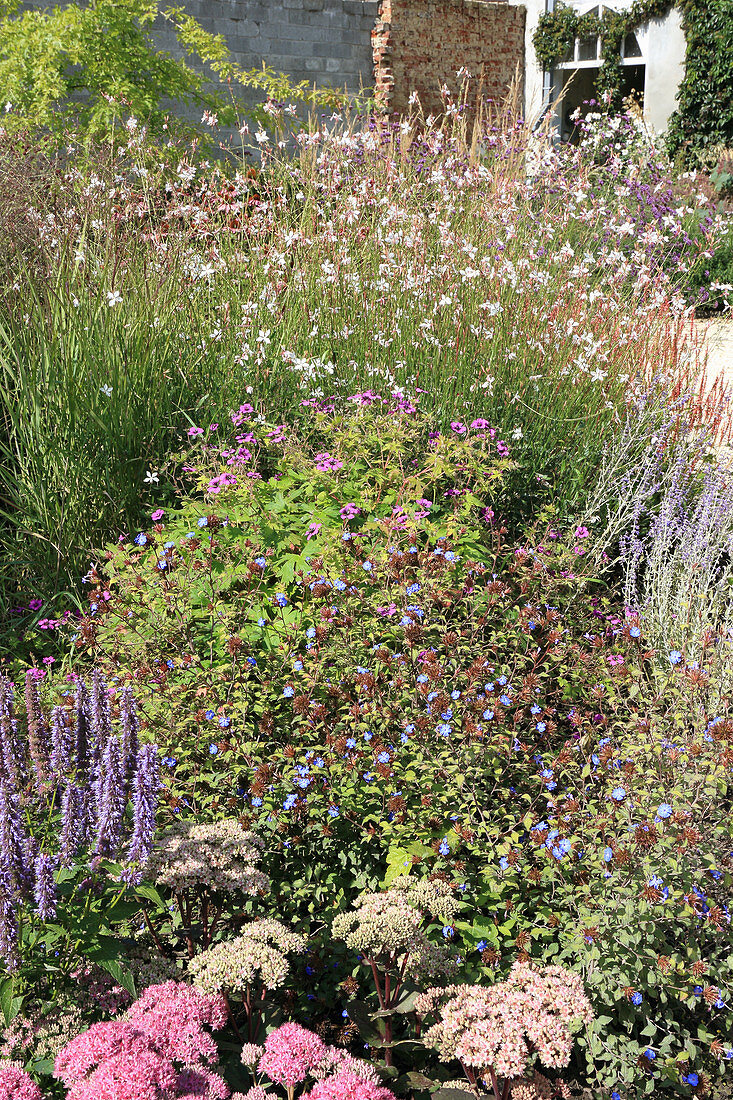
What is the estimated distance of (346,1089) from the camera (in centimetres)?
153

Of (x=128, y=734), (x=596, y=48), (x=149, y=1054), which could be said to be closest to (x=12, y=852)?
(x=128, y=734)

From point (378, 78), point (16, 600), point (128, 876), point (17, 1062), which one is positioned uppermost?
point (378, 78)

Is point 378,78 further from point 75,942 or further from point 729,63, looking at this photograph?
point 75,942

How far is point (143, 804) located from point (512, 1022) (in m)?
0.80

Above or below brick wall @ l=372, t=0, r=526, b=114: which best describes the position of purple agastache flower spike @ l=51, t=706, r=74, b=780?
below

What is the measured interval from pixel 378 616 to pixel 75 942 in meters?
1.39

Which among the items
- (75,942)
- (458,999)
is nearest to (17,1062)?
(75,942)

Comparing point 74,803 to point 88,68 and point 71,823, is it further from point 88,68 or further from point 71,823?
point 88,68

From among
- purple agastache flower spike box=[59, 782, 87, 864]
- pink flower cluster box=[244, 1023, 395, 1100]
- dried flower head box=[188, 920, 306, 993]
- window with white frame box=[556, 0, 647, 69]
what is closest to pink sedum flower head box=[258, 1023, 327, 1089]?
pink flower cluster box=[244, 1023, 395, 1100]

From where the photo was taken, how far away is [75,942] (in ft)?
6.07

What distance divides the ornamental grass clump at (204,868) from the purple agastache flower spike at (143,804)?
0.16m

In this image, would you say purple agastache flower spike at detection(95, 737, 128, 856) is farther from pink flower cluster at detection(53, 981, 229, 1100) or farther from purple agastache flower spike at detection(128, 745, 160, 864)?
pink flower cluster at detection(53, 981, 229, 1100)

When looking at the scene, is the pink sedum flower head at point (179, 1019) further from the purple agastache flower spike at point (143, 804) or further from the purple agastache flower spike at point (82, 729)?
the purple agastache flower spike at point (82, 729)

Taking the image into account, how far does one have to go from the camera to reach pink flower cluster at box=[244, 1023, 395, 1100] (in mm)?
1532
